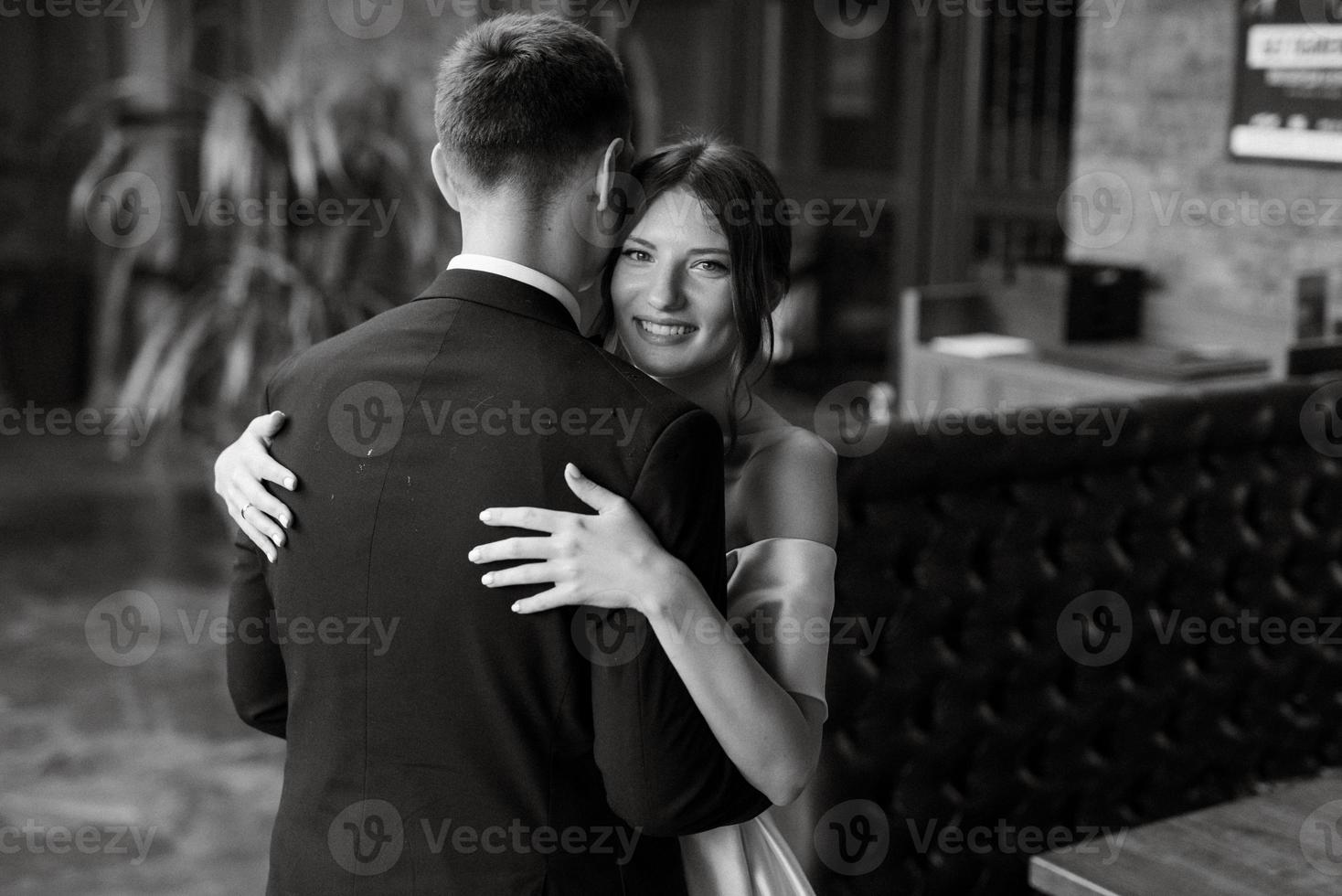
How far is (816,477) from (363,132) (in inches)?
219

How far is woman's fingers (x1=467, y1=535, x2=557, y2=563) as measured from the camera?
1196mm

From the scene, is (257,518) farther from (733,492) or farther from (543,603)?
(733,492)

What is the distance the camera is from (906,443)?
2334 millimetres

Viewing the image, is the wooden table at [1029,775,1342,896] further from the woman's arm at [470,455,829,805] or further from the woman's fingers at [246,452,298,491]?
the woman's fingers at [246,452,298,491]

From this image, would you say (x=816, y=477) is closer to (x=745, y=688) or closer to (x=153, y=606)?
(x=745, y=688)

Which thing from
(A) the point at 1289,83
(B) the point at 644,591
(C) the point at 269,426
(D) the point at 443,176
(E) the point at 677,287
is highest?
(A) the point at 1289,83

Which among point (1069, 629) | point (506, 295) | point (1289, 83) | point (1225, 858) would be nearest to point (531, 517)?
point (506, 295)

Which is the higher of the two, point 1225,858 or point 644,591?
point 644,591

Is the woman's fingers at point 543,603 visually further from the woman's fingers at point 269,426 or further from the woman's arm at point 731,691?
the woman's fingers at point 269,426

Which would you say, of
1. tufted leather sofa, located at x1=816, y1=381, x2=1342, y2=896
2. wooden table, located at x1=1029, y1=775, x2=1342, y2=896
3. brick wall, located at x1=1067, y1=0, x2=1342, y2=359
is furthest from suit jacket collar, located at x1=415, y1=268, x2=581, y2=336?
brick wall, located at x1=1067, y1=0, x2=1342, y2=359

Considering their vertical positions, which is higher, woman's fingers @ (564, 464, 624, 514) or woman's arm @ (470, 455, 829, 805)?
woman's fingers @ (564, 464, 624, 514)

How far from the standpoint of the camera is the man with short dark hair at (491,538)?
1.23m

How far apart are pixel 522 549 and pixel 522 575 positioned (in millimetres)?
23

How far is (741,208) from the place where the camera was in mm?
1536
